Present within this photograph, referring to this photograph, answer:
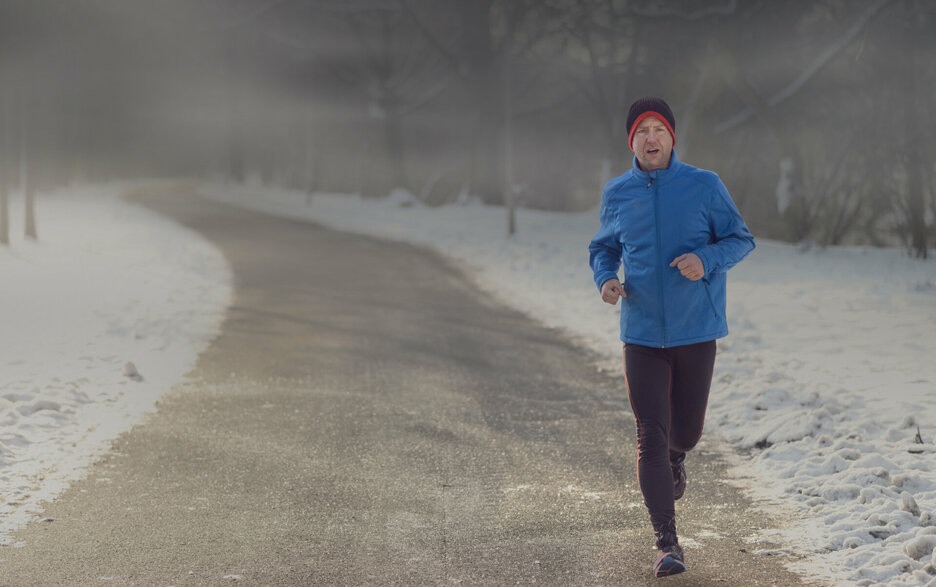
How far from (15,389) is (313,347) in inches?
125

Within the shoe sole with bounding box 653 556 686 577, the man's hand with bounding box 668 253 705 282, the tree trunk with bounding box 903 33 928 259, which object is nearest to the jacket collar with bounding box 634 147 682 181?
the man's hand with bounding box 668 253 705 282

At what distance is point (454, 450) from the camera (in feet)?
18.9

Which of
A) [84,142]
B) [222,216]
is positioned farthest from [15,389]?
[84,142]

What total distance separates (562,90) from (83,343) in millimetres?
26710

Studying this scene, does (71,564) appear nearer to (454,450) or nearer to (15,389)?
(454,450)

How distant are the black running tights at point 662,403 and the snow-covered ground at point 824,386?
69cm

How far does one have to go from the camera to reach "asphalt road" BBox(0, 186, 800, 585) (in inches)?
153

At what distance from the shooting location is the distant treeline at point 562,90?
59.1ft

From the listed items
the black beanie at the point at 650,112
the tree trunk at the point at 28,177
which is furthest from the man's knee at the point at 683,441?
the tree trunk at the point at 28,177

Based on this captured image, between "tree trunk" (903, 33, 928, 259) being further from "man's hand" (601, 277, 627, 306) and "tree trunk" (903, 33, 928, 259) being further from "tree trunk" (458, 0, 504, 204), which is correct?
"tree trunk" (458, 0, 504, 204)

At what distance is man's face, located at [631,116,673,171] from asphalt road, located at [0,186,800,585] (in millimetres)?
1739

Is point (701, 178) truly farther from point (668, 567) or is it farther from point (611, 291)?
point (668, 567)

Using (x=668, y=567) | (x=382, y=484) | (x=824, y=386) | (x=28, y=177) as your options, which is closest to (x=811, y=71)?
(x=824, y=386)

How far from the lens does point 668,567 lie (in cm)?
366
